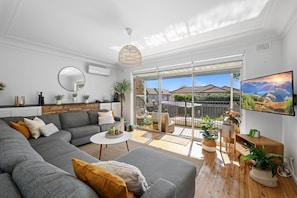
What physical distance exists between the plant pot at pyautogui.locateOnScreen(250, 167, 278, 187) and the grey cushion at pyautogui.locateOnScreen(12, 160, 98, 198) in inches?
94.5

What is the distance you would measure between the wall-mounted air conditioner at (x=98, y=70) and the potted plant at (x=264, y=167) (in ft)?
15.7

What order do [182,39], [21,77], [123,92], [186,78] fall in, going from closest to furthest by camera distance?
[182,39] → [21,77] → [186,78] → [123,92]

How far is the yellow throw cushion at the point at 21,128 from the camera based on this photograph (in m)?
2.35

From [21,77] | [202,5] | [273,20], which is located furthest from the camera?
[21,77]

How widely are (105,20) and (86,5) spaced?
0.38m

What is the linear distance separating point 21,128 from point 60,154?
1.26 m

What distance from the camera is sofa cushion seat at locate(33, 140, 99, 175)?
1.60 metres

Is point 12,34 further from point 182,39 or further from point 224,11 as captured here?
point 224,11

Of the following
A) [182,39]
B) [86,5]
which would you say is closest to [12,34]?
[86,5]

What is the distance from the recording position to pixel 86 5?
1.88 meters

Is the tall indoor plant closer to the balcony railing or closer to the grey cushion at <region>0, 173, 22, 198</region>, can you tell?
the balcony railing

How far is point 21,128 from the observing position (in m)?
2.37

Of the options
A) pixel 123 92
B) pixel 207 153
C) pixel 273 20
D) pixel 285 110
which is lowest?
pixel 207 153

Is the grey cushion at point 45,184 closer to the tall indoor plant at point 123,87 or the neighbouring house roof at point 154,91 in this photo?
the neighbouring house roof at point 154,91
